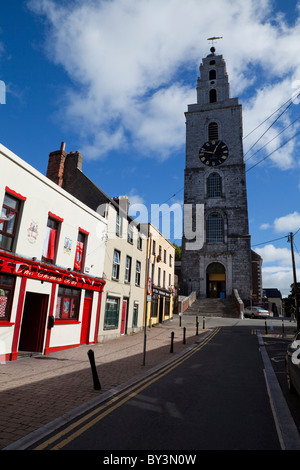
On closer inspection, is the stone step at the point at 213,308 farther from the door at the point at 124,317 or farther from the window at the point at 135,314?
the door at the point at 124,317

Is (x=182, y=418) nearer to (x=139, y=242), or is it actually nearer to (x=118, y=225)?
(x=118, y=225)

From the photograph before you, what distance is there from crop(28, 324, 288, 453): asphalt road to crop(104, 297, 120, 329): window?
922cm

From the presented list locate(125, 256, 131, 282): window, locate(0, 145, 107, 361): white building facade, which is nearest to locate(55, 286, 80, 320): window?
locate(0, 145, 107, 361): white building facade

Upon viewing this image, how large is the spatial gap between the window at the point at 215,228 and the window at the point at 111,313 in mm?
29786

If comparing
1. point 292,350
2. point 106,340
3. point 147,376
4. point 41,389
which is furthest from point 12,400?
point 106,340

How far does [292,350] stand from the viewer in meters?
6.94

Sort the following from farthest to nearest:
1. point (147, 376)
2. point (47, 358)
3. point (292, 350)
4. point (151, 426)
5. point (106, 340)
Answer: point (106, 340), point (47, 358), point (147, 376), point (292, 350), point (151, 426)

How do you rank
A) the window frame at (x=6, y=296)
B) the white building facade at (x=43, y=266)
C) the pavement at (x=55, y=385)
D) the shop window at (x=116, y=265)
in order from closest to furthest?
1. the pavement at (x=55, y=385)
2. the window frame at (x=6, y=296)
3. the white building facade at (x=43, y=266)
4. the shop window at (x=116, y=265)

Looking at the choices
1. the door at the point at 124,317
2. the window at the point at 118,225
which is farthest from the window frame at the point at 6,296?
the door at the point at 124,317

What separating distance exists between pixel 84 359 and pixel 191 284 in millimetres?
A: 35099

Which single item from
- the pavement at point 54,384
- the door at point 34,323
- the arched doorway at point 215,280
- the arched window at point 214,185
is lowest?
the pavement at point 54,384

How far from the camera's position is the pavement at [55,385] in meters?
4.91

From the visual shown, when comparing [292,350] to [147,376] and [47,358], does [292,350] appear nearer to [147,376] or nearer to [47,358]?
[147,376]

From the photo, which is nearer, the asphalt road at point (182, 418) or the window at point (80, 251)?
the asphalt road at point (182, 418)
